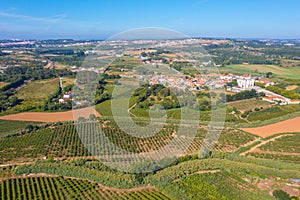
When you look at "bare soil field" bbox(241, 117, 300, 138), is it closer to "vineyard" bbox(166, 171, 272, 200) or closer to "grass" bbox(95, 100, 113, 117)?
"vineyard" bbox(166, 171, 272, 200)

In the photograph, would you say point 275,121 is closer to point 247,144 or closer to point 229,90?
point 247,144

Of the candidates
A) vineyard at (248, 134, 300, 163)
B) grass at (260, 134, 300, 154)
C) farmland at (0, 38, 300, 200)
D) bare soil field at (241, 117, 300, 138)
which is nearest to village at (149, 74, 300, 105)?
farmland at (0, 38, 300, 200)

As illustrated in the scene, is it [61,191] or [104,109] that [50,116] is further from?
[61,191]

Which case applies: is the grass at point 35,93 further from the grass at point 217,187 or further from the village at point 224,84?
the grass at point 217,187

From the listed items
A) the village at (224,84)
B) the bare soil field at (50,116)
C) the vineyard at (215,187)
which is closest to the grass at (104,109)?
the bare soil field at (50,116)

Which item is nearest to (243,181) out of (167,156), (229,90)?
(167,156)

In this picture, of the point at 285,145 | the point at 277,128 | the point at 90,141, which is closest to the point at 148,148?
the point at 90,141
